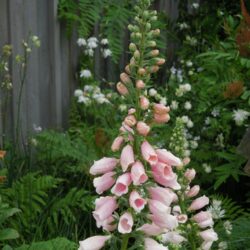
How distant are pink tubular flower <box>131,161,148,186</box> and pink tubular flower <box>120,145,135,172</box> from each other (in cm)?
2

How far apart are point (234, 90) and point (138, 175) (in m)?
2.98

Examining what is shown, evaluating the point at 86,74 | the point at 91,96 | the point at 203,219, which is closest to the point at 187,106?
the point at 91,96

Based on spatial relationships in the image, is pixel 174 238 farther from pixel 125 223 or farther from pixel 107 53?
pixel 107 53

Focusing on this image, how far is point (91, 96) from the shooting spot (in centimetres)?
556

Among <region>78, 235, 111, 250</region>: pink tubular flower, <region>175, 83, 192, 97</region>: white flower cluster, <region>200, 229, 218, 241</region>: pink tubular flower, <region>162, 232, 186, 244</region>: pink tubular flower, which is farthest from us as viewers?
<region>175, 83, 192, 97</region>: white flower cluster

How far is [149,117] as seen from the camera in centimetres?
193

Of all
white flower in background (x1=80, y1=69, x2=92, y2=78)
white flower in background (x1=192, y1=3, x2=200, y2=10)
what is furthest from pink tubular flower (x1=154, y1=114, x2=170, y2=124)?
white flower in background (x1=192, y1=3, x2=200, y2=10)

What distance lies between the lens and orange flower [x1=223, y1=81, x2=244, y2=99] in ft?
15.4

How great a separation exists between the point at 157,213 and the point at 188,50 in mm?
5125

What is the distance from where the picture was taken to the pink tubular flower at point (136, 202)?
1.84 m

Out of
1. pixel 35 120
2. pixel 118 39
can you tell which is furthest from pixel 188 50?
pixel 35 120

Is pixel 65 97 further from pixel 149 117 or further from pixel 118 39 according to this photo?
pixel 149 117

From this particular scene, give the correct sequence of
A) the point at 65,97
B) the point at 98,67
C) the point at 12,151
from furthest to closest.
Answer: the point at 98,67, the point at 65,97, the point at 12,151

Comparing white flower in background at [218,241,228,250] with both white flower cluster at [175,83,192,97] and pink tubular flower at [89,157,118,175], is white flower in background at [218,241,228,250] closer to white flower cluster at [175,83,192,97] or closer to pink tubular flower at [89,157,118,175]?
pink tubular flower at [89,157,118,175]
